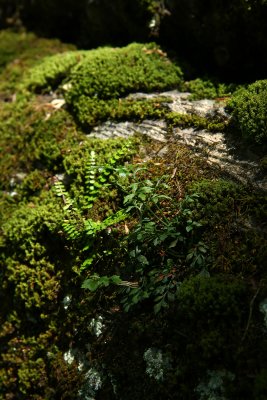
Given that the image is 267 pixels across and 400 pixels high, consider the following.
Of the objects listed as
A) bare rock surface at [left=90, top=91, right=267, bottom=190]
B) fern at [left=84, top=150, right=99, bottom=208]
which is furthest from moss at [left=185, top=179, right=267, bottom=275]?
fern at [left=84, top=150, right=99, bottom=208]

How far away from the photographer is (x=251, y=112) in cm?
415

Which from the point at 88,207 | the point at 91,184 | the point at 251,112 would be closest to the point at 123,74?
the point at 91,184

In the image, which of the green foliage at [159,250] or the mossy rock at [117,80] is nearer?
the green foliage at [159,250]

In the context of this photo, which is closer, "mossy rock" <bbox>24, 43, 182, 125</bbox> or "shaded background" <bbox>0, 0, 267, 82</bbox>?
"shaded background" <bbox>0, 0, 267, 82</bbox>

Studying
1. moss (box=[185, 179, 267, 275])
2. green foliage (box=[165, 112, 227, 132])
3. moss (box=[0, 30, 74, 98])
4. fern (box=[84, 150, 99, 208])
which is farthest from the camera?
moss (box=[0, 30, 74, 98])

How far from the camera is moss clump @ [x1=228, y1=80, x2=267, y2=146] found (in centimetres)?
404

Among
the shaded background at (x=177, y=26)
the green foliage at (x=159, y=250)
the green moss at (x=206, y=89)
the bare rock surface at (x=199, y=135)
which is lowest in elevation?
the green foliage at (x=159, y=250)

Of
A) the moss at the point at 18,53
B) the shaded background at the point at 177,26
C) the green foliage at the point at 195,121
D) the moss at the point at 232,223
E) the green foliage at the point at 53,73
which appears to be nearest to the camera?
the moss at the point at 232,223

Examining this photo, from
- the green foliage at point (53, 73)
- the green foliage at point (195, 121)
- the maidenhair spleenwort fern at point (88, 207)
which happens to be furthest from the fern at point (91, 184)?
the green foliage at point (53, 73)

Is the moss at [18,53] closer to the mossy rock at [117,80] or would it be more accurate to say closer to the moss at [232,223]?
the mossy rock at [117,80]

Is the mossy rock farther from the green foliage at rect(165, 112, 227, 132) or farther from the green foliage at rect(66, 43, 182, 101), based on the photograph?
the green foliage at rect(165, 112, 227, 132)

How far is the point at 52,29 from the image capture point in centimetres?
746

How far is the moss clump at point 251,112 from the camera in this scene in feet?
13.3

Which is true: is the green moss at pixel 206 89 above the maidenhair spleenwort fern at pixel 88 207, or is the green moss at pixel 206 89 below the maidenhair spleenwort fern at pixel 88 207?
above
